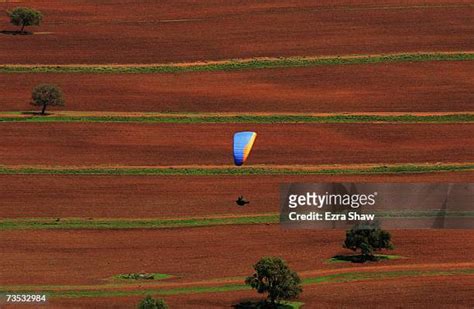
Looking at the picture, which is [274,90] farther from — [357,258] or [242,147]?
[242,147]

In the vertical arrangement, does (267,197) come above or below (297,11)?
below

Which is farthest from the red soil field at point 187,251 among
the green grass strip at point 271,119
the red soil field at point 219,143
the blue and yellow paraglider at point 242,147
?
the green grass strip at point 271,119

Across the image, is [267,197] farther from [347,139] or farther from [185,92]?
[185,92]

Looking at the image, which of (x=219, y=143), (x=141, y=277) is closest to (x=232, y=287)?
(x=141, y=277)

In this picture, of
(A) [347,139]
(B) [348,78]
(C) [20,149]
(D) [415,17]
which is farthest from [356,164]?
(D) [415,17]

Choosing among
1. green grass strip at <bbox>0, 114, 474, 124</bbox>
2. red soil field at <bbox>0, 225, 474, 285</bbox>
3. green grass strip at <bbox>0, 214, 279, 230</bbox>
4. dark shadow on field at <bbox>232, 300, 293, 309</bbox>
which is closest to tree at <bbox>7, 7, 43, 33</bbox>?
green grass strip at <bbox>0, 114, 474, 124</bbox>

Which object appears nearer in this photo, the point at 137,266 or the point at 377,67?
the point at 137,266

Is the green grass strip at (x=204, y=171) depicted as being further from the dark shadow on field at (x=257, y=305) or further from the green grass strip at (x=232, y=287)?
the dark shadow on field at (x=257, y=305)

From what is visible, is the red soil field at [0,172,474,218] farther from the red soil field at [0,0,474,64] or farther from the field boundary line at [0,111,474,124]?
the red soil field at [0,0,474,64]
